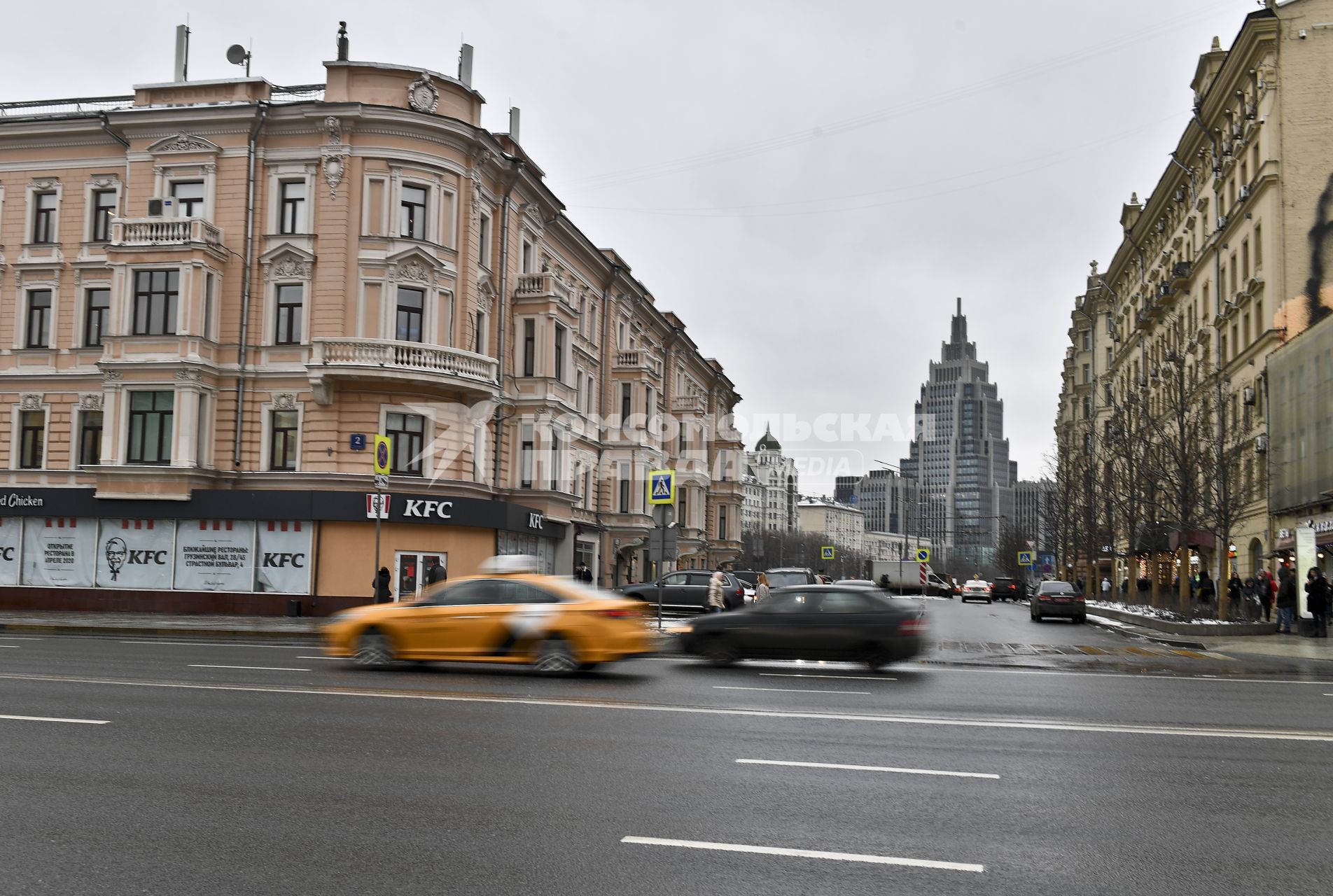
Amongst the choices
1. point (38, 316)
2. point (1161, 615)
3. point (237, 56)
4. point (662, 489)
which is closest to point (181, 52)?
point (237, 56)

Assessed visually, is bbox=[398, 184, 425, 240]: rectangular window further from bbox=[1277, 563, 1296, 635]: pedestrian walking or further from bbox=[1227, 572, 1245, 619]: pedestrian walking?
bbox=[1227, 572, 1245, 619]: pedestrian walking

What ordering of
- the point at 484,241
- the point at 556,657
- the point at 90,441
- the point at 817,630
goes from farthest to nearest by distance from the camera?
the point at 484,241 → the point at 90,441 → the point at 817,630 → the point at 556,657

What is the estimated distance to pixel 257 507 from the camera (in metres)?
34.2

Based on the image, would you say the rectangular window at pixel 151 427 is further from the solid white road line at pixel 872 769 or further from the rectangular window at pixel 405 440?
the solid white road line at pixel 872 769

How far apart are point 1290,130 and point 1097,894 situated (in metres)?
41.5

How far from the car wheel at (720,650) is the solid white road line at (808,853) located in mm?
11684

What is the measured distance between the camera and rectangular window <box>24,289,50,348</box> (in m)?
37.0

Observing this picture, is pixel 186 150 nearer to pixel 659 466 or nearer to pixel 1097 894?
pixel 659 466

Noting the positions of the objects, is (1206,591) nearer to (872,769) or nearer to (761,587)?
(761,587)

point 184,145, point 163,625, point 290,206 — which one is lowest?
point 163,625

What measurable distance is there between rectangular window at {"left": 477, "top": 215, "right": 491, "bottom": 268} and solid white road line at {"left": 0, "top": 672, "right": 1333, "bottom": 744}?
2529 centimetres

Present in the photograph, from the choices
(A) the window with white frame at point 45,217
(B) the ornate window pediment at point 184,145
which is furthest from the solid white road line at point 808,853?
(A) the window with white frame at point 45,217

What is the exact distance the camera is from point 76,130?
36.6m

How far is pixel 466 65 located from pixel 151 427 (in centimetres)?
1557
